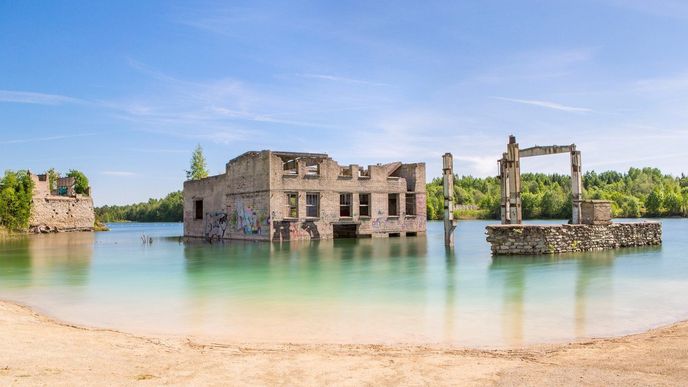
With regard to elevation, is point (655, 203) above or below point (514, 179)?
below

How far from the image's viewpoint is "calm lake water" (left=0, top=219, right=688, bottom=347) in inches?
373

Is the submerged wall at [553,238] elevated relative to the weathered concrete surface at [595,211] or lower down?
lower down

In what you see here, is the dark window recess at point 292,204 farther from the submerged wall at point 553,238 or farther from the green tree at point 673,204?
the green tree at point 673,204

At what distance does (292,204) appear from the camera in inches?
1439

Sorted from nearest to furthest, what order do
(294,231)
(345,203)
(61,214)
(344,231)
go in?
(294,231) < (345,203) < (344,231) < (61,214)

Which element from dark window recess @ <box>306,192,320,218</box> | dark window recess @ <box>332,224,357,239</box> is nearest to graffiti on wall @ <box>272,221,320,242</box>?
dark window recess @ <box>306,192,320,218</box>

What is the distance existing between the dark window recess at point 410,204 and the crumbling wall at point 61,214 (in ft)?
134

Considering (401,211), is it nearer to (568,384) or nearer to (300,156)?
(300,156)

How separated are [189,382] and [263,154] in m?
30.4

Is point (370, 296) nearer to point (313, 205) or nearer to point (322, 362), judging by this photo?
point (322, 362)

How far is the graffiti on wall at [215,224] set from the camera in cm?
4056

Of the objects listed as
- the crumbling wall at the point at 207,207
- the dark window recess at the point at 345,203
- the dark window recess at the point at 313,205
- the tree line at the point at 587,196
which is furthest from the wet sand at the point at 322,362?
the tree line at the point at 587,196

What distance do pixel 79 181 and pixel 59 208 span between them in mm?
9988

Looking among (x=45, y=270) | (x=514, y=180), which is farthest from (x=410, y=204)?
(x=45, y=270)
